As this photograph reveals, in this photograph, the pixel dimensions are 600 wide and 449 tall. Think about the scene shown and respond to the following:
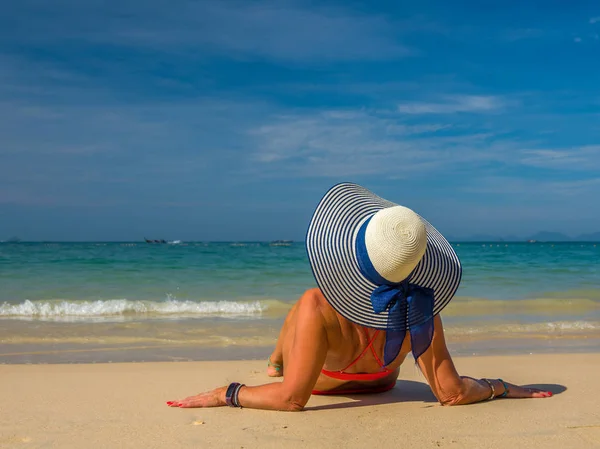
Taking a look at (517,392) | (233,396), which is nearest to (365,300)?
(233,396)

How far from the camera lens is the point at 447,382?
3.31 meters

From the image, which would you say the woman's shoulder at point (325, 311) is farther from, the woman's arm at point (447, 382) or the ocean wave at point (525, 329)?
the ocean wave at point (525, 329)

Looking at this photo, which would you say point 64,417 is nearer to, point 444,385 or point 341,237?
point 341,237

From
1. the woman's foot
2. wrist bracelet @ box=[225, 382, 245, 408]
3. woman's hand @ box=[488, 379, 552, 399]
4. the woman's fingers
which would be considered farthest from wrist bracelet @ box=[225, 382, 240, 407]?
the woman's fingers

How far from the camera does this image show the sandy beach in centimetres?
293

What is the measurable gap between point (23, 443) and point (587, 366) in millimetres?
4131

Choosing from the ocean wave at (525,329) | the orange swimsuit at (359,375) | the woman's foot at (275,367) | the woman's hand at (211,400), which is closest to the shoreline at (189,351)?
the ocean wave at (525,329)

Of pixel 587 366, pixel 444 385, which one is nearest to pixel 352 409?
pixel 444 385

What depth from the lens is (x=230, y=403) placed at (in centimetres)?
331

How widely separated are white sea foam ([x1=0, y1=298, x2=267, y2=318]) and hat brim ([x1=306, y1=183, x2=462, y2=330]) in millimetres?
6277

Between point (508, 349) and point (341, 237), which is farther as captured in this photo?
point (508, 349)

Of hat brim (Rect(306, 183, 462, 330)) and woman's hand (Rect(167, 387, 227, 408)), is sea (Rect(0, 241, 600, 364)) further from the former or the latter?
hat brim (Rect(306, 183, 462, 330))

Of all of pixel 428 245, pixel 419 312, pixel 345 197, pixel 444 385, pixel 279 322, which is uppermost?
pixel 345 197

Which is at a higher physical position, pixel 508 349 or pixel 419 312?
pixel 419 312
